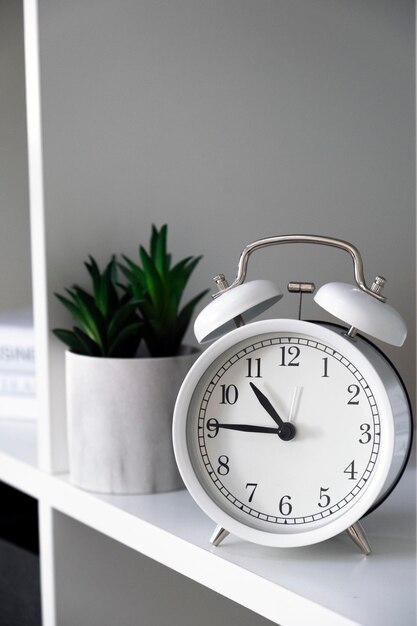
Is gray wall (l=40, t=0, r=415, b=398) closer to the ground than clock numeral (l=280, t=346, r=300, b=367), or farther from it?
farther from it

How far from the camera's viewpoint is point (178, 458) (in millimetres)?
616

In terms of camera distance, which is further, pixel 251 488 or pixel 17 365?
pixel 17 365

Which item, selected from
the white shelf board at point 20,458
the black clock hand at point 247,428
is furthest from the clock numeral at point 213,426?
the white shelf board at point 20,458

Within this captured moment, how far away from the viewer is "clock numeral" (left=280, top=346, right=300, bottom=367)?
0.60 m

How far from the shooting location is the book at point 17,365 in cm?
116

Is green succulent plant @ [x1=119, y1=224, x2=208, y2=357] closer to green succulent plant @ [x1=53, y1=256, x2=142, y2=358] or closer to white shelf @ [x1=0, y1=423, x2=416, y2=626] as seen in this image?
green succulent plant @ [x1=53, y1=256, x2=142, y2=358]

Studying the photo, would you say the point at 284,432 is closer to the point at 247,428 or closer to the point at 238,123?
the point at 247,428

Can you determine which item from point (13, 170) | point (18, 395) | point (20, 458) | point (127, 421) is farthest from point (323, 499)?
point (13, 170)

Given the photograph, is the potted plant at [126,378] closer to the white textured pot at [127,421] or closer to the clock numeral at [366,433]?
the white textured pot at [127,421]

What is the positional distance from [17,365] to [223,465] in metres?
0.63

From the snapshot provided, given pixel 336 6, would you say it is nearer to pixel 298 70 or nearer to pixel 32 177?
pixel 298 70

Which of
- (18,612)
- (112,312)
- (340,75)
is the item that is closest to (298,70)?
(340,75)

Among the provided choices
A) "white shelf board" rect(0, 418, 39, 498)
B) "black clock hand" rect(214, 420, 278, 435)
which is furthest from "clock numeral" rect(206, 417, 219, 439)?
"white shelf board" rect(0, 418, 39, 498)

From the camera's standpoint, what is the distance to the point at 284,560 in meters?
0.60
